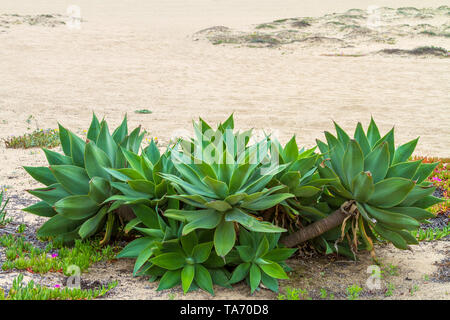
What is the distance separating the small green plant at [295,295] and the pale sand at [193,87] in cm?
151

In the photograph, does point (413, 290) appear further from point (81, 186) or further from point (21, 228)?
point (21, 228)

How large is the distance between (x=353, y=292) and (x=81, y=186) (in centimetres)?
247

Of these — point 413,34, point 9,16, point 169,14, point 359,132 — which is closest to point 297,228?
point 359,132

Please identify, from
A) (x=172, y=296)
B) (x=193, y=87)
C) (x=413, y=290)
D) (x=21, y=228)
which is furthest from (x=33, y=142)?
(x=193, y=87)

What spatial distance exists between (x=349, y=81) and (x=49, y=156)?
17650mm

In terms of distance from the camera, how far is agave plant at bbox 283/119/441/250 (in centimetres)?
408

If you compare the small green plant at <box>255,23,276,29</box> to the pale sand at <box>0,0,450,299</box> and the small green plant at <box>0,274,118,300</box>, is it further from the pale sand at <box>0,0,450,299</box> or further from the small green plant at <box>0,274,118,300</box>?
the small green plant at <box>0,274,118,300</box>

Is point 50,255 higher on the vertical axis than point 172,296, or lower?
lower

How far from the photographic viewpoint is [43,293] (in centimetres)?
383

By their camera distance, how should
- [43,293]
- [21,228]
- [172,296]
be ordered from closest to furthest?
1. [43,293]
2. [172,296]
3. [21,228]

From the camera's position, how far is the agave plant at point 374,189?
408 centimetres

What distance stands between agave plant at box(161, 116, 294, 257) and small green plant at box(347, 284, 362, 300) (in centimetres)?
89

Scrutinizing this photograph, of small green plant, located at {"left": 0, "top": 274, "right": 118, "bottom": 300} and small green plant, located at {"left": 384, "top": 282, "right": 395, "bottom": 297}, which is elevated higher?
small green plant, located at {"left": 0, "top": 274, "right": 118, "bottom": 300}

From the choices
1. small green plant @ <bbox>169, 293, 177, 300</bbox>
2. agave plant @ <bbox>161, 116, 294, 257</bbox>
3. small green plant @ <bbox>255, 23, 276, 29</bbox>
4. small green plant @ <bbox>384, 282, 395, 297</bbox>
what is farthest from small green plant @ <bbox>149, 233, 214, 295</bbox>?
small green plant @ <bbox>255, 23, 276, 29</bbox>
